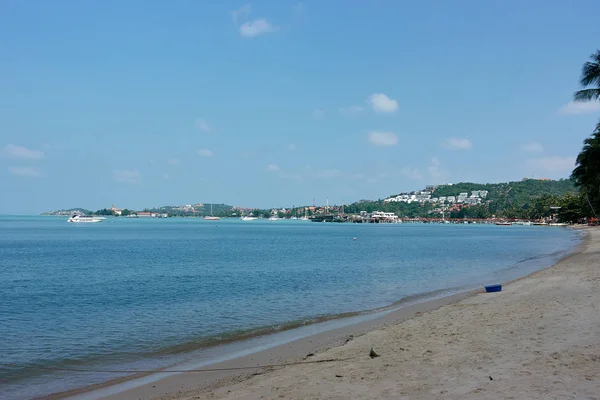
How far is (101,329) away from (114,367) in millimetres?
5113

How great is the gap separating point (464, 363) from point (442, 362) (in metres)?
0.47

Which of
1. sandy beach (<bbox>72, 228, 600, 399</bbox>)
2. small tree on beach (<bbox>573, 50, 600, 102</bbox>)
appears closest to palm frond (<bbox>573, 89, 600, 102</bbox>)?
small tree on beach (<bbox>573, 50, 600, 102</bbox>)

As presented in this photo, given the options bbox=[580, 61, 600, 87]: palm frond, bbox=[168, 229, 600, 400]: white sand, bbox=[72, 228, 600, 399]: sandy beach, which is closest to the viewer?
bbox=[168, 229, 600, 400]: white sand

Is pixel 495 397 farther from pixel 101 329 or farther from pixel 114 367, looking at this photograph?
pixel 101 329

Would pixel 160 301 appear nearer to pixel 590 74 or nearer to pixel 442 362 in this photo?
pixel 442 362

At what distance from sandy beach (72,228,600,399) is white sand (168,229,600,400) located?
0.02 metres

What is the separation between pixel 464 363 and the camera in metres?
9.65

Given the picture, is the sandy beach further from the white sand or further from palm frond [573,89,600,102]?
palm frond [573,89,600,102]

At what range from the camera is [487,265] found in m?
41.3

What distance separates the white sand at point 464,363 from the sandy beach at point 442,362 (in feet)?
0.05

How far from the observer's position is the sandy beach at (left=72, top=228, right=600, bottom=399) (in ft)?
26.2

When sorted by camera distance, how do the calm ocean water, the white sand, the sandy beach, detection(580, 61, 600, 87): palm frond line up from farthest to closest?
1. detection(580, 61, 600, 87): palm frond
2. the calm ocean water
3. the sandy beach
4. the white sand

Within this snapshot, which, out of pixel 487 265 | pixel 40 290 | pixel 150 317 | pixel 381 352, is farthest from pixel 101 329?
pixel 487 265

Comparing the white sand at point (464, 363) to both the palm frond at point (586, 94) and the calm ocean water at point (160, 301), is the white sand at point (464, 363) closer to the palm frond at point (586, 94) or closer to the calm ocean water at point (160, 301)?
the calm ocean water at point (160, 301)
